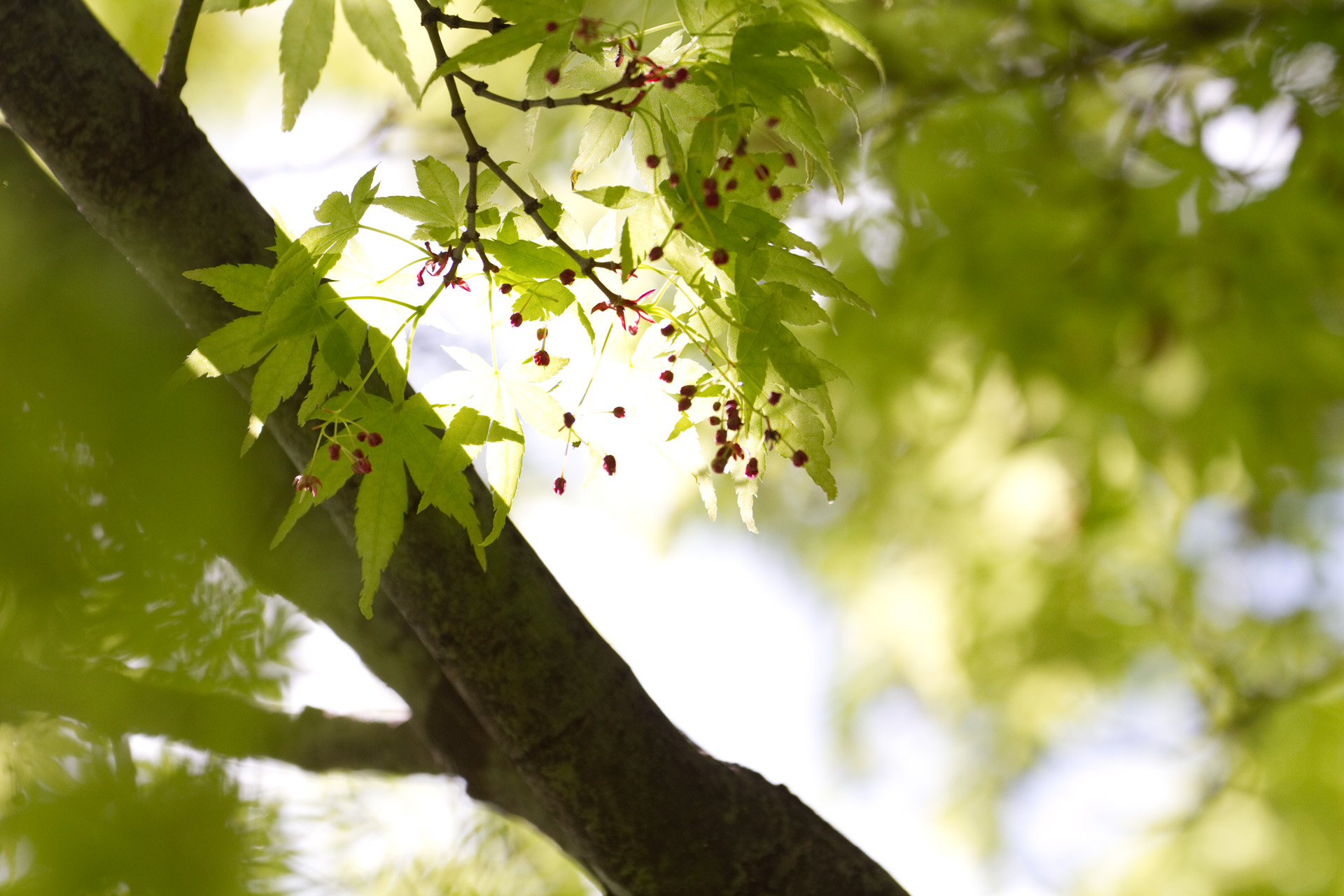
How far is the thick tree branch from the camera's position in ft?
2.45

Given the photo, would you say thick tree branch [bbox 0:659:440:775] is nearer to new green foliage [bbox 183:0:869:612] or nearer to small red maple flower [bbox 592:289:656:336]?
new green foliage [bbox 183:0:869:612]

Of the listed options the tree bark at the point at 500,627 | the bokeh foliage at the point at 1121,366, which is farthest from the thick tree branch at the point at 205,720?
the bokeh foliage at the point at 1121,366

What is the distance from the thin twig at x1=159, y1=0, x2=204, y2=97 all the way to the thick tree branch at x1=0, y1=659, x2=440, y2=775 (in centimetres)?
53

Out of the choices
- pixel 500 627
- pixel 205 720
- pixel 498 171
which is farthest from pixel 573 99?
pixel 205 720

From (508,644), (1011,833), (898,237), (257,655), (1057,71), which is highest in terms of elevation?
(1057,71)

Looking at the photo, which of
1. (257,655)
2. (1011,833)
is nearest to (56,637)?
(257,655)

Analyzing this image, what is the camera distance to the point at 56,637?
73 centimetres

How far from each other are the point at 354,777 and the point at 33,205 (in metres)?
0.88

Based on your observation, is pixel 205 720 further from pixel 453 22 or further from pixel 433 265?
pixel 453 22

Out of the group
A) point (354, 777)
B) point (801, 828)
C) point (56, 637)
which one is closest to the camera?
point (56, 637)

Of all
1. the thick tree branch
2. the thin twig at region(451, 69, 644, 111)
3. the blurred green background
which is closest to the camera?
the thin twig at region(451, 69, 644, 111)

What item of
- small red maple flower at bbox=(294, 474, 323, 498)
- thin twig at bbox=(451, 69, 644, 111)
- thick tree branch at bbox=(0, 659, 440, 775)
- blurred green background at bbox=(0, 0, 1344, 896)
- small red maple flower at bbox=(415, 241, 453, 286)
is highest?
blurred green background at bbox=(0, 0, 1344, 896)

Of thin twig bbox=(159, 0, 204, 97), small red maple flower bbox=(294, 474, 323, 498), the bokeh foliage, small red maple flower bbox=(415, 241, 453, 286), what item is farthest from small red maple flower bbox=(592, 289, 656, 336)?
the bokeh foliage

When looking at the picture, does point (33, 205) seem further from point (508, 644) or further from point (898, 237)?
point (898, 237)
